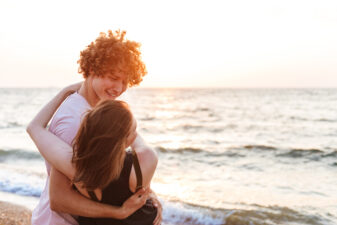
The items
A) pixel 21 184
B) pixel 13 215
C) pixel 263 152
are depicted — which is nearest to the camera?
pixel 13 215

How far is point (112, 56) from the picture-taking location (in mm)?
2537

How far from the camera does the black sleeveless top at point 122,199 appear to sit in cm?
214

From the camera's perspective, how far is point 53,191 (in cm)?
221

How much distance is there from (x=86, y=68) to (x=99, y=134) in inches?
34.9

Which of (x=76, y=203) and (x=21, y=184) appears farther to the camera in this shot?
(x=21, y=184)

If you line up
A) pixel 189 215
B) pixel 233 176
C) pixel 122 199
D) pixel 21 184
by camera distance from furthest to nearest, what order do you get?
pixel 233 176, pixel 21 184, pixel 189 215, pixel 122 199

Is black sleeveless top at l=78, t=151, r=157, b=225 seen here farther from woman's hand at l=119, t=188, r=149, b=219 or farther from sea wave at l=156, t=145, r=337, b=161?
sea wave at l=156, t=145, r=337, b=161

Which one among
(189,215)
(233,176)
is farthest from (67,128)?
(233,176)

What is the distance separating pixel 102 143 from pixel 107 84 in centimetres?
76

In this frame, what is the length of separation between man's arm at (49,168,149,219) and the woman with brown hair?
0.08 ft

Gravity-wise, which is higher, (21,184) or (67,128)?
(67,128)

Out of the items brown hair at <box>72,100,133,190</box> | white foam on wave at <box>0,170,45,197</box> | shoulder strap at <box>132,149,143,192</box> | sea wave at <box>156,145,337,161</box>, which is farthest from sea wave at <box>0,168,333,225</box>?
sea wave at <box>156,145,337,161</box>

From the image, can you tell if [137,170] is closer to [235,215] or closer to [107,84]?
[107,84]

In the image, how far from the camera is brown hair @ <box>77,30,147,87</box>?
8.36 ft
